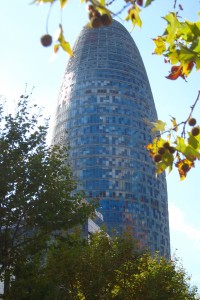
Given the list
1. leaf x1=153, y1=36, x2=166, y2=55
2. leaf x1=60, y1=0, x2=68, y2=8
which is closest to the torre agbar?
leaf x1=153, y1=36, x2=166, y2=55

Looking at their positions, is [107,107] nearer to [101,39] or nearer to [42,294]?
[101,39]

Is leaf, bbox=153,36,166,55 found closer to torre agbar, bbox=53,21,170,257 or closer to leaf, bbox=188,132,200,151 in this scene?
leaf, bbox=188,132,200,151

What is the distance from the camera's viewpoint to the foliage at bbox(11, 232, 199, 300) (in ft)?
95.7

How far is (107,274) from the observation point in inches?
1210

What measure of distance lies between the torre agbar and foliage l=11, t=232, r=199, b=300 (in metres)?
109

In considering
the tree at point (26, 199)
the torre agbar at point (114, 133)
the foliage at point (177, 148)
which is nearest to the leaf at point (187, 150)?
the foliage at point (177, 148)

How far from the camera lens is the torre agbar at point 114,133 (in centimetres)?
14862

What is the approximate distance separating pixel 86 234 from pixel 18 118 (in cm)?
Answer: 5999

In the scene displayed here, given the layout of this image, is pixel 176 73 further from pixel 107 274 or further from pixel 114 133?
pixel 114 133

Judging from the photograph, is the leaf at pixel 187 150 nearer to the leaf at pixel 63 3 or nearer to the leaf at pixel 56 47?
the leaf at pixel 56 47

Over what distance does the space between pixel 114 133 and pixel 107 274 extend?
419ft

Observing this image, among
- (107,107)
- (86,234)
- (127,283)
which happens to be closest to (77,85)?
(107,107)

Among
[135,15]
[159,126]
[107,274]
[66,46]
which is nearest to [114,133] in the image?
[107,274]

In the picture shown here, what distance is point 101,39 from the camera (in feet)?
578
